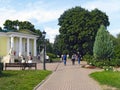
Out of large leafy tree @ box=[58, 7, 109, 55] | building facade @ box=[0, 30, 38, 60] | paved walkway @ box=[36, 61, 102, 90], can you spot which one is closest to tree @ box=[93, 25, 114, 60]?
paved walkway @ box=[36, 61, 102, 90]

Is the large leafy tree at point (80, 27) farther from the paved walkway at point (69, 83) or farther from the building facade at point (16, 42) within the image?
the paved walkway at point (69, 83)

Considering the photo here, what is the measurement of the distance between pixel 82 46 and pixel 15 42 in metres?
16.4

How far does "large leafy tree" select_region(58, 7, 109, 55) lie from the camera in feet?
236

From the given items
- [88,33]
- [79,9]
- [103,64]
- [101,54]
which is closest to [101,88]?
[103,64]

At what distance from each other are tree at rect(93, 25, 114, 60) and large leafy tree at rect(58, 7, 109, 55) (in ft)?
84.3

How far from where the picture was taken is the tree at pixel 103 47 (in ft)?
146

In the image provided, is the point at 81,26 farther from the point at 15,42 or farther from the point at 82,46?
the point at 15,42

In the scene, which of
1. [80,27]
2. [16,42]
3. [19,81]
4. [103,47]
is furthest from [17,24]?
[19,81]

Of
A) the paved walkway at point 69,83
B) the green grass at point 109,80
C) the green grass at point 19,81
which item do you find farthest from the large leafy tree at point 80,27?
the green grass at point 19,81

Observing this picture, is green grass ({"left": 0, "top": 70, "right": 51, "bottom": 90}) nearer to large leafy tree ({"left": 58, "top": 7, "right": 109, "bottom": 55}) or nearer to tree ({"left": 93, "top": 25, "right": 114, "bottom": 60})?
tree ({"left": 93, "top": 25, "right": 114, "bottom": 60})

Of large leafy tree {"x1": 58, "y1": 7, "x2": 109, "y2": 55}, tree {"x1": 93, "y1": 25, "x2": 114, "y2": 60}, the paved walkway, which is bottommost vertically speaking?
the paved walkway

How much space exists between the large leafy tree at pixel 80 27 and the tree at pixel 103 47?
25693mm

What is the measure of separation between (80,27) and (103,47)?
2909 cm

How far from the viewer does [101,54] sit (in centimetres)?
4472
